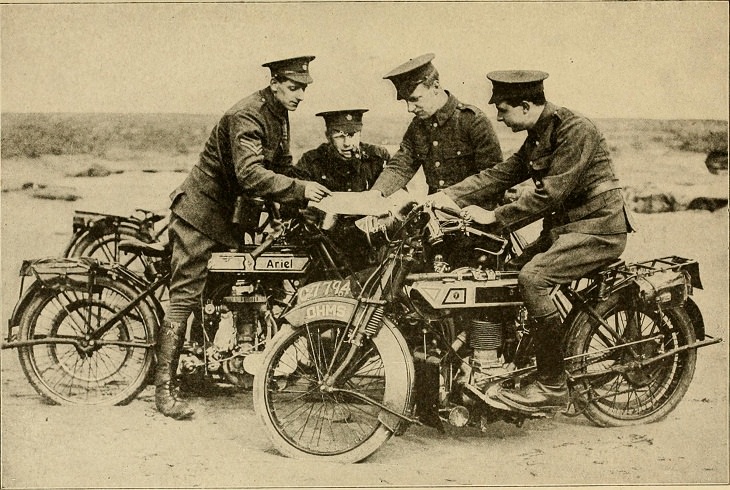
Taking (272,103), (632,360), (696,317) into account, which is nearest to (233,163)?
(272,103)

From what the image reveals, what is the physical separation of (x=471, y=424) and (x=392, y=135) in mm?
1582

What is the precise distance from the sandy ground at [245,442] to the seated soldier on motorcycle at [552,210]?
1.35ft

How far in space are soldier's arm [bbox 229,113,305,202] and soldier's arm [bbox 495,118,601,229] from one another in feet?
3.34

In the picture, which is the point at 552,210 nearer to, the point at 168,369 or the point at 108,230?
the point at 168,369

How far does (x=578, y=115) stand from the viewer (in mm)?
3369

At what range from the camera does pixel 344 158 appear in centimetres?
389

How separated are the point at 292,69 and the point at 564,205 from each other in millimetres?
1532

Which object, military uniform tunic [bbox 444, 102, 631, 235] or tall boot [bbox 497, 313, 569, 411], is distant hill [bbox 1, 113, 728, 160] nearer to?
military uniform tunic [bbox 444, 102, 631, 235]

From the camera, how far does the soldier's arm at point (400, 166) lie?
12.2 ft

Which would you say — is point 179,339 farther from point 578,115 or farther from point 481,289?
point 578,115

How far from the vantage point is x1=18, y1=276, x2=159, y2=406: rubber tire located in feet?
12.1

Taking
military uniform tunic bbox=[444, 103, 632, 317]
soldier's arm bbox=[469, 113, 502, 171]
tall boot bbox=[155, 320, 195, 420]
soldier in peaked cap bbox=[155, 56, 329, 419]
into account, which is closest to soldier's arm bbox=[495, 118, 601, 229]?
military uniform tunic bbox=[444, 103, 632, 317]

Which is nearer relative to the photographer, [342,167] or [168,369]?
[168,369]

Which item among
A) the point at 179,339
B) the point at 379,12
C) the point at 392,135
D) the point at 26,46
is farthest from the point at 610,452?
the point at 26,46
